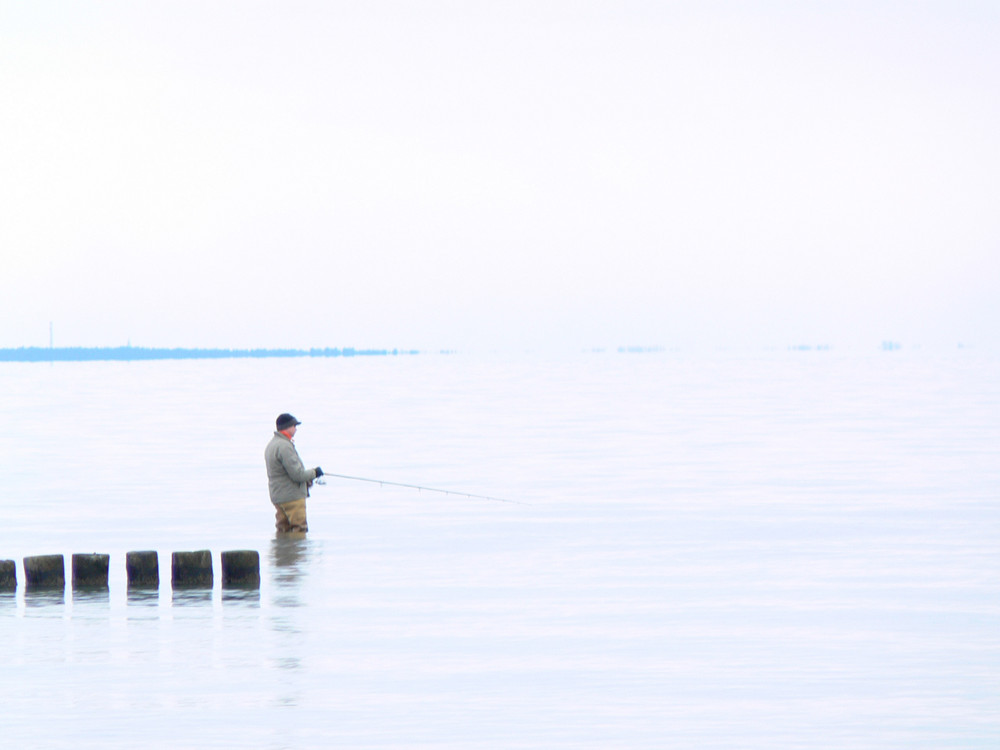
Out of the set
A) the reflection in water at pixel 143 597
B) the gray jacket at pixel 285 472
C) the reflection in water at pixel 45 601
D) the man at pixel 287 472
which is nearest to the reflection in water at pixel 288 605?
the man at pixel 287 472

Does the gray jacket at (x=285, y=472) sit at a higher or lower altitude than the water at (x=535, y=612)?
higher

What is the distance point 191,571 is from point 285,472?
300 cm

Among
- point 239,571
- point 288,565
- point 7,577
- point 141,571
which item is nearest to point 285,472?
point 288,565

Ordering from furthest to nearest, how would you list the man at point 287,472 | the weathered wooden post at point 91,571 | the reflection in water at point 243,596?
the man at point 287,472
the weathered wooden post at point 91,571
the reflection in water at point 243,596

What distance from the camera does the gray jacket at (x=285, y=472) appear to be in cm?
1859

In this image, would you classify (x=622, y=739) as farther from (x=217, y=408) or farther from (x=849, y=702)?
(x=217, y=408)

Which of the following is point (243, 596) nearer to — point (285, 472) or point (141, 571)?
point (141, 571)

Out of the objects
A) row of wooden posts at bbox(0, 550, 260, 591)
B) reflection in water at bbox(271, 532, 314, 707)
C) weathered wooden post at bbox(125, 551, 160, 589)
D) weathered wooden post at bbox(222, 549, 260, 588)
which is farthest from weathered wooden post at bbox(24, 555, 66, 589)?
reflection in water at bbox(271, 532, 314, 707)

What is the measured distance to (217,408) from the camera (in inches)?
3039

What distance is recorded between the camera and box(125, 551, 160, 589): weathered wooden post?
637 inches

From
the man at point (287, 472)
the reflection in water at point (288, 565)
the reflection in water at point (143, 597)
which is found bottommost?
the reflection in water at point (288, 565)

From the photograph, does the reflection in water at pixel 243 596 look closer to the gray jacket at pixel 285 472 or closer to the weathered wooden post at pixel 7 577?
the weathered wooden post at pixel 7 577

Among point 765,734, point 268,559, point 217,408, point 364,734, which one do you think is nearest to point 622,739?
point 765,734

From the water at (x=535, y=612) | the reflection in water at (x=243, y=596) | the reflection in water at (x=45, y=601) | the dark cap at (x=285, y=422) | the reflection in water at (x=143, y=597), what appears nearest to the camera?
the water at (x=535, y=612)
